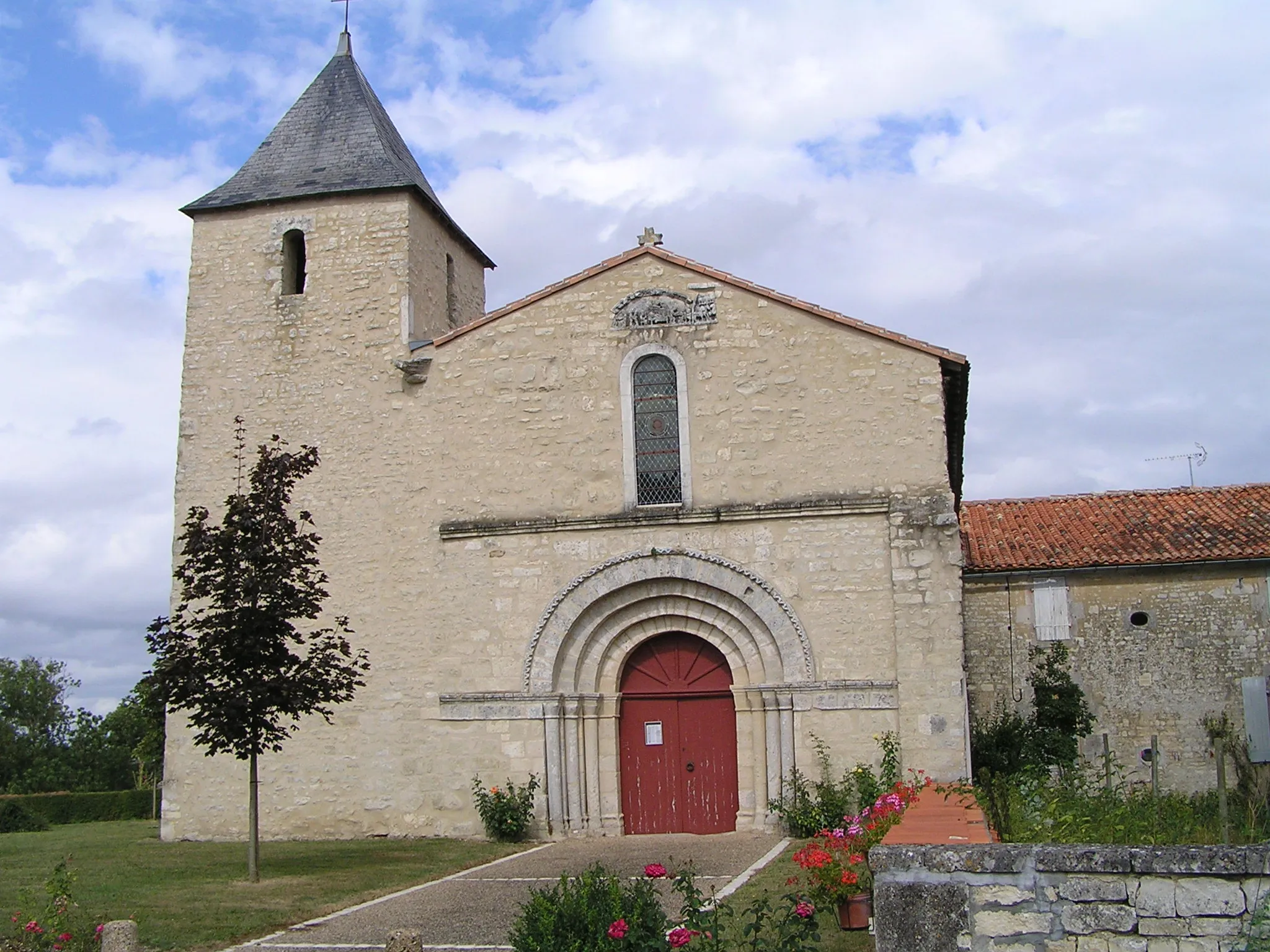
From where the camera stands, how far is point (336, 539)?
→ 16.2 m

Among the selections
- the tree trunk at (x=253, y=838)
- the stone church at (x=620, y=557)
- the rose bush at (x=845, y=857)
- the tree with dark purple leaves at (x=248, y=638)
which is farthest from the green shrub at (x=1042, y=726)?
the tree trunk at (x=253, y=838)

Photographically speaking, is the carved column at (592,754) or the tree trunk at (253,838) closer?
→ the tree trunk at (253,838)

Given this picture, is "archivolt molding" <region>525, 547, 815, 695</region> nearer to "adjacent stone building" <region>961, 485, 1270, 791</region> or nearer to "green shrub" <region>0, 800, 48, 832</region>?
"adjacent stone building" <region>961, 485, 1270, 791</region>

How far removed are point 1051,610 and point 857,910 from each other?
11681 millimetres

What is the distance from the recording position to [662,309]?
→ 15.8 metres

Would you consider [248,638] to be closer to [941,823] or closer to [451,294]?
[941,823]

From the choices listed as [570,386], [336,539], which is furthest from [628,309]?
[336,539]

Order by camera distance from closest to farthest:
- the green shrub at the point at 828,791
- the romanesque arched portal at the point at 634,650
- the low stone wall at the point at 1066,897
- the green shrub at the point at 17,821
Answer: the low stone wall at the point at 1066,897 < the green shrub at the point at 828,791 < the romanesque arched portal at the point at 634,650 < the green shrub at the point at 17,821

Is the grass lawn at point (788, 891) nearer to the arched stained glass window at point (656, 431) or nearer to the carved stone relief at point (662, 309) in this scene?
the arched stained glass window at point (656, 431)

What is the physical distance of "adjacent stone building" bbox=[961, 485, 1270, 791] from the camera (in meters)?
17.6

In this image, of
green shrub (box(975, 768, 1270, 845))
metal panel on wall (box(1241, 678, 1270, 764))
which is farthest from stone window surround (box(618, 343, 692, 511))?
metal panel on wall (box(1241, 678, 1270, 764))

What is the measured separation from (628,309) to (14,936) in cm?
1009

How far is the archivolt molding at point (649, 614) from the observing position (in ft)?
49.0

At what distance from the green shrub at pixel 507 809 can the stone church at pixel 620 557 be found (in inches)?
7.2
